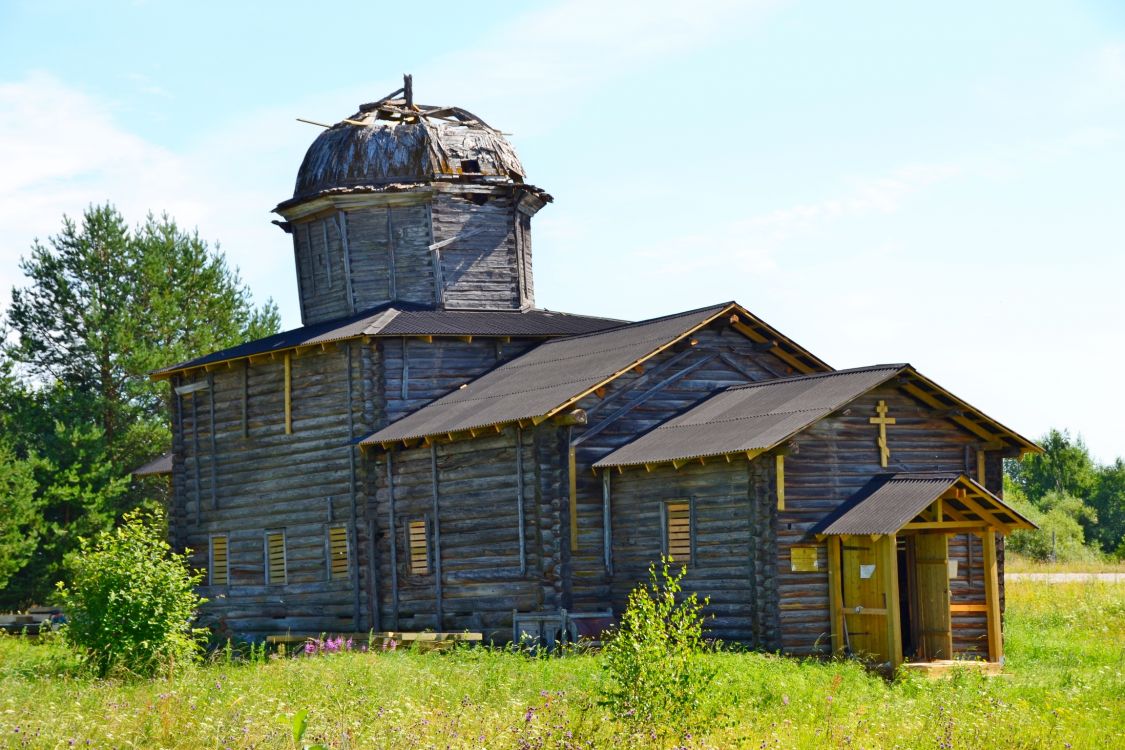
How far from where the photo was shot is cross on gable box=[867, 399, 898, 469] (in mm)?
25859

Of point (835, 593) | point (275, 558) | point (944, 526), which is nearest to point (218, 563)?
point (275, 558)

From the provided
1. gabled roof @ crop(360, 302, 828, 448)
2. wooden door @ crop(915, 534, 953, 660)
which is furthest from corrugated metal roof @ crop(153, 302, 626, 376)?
wooden door @ crop(915, 534, 953, 660)

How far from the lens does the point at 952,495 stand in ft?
79.3

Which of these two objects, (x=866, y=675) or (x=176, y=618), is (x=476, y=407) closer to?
(x=176, y=618)

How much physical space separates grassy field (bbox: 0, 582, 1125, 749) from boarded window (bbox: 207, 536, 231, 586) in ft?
32.4

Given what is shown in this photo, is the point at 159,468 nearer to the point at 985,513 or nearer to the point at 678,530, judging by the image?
the point at 678,530

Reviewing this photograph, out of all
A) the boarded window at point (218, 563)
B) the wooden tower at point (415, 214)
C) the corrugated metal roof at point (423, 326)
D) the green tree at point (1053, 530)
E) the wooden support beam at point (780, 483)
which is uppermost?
the wooden tower at point (415, 214)

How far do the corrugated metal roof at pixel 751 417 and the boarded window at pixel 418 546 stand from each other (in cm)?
459

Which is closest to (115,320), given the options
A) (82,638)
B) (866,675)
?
(82,638)

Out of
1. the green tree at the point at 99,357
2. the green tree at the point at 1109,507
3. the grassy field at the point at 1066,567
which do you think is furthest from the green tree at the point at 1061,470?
the green tree at the point at 99,357

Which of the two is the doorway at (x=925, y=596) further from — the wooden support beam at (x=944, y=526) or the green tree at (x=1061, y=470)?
the green tree at (x=1061, y=470)

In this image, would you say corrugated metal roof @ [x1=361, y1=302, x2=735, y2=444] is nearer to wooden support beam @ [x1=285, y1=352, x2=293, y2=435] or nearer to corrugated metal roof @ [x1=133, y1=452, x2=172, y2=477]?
wooden support beam @ [x1=285, y1=352, x2=293, y2=435]

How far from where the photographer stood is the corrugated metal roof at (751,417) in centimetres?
2466

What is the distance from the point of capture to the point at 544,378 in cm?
2952
